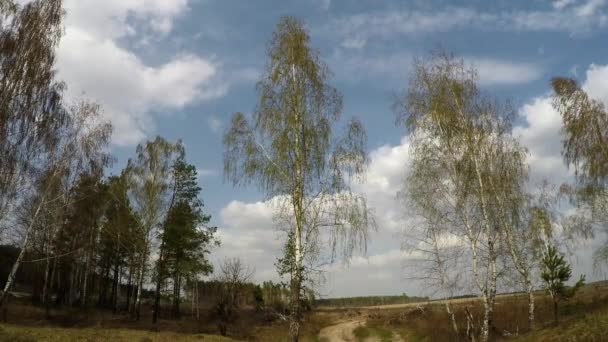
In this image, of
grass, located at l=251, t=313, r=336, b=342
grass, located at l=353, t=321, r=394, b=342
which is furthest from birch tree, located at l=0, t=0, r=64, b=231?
grass, located at l=353, t=321, r=394, b=342

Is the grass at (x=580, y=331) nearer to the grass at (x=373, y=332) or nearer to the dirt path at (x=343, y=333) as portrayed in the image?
the dirt path at (x=343, y=333)

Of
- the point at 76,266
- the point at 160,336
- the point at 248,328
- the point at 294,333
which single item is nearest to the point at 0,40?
the point at 160,336

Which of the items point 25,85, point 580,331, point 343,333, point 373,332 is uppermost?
point 25,85

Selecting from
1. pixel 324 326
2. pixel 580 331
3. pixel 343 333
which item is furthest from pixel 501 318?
pixel 324 326

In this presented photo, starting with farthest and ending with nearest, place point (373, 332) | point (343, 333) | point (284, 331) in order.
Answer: point (343, 333) < point (373, 332) < point (284, 331)

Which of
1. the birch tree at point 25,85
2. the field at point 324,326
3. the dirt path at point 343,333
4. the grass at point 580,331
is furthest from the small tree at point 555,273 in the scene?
the birch tree at point 25,85

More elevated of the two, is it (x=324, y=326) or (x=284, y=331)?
(x=284, y=331)

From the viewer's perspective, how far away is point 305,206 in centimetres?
1319

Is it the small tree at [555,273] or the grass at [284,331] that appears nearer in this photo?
the small tree at [555,273]

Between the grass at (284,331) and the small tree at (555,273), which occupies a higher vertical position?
the small tree at (555,273)

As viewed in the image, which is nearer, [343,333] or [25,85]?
[25,85]

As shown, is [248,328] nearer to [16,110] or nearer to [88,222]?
[88,222]

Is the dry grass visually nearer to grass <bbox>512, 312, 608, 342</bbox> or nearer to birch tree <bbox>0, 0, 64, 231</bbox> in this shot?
grass <bbox>512, 312, 608, 342</bbox>

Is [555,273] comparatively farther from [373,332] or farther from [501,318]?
[373,332]
